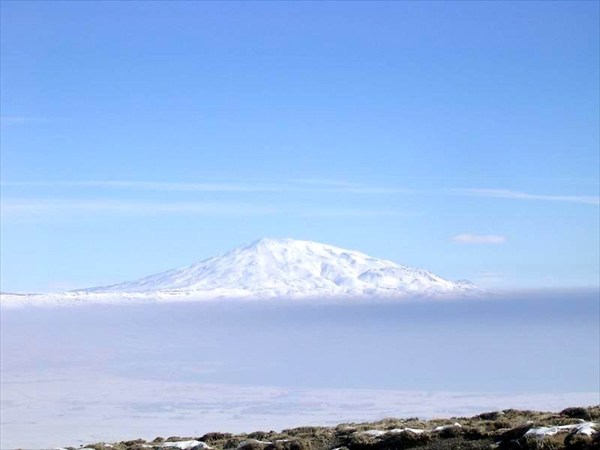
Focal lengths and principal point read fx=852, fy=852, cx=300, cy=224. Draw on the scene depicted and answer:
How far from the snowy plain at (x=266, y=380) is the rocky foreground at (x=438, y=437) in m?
19.1

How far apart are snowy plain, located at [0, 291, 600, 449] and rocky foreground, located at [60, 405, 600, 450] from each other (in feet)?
62.6

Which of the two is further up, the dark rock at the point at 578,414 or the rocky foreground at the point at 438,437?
the dark rock at the point at 578,414

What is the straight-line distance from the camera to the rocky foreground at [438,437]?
1592cm

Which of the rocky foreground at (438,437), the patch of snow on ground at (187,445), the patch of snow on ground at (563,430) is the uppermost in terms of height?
the patch of snow on ground at (563,430)

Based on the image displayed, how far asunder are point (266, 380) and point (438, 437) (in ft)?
168

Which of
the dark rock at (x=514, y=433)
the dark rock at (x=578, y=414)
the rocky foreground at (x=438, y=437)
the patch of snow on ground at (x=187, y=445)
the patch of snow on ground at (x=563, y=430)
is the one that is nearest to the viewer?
the patch of snow on ground at (x=563, y=430)

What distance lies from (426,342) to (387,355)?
22.8m

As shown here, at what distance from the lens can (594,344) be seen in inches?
3903

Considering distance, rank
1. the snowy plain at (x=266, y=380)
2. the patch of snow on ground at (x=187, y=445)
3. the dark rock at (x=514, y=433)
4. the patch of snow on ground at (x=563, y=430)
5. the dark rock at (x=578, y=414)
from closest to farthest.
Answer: the patch of snow on ground at (x=563, y=430), the dark rock at (x=514, y=433), the dark rock at (x=578, y=414), the patch of snow on ground at (x=187, y=445), the snowy plain at (x=266, y=380)

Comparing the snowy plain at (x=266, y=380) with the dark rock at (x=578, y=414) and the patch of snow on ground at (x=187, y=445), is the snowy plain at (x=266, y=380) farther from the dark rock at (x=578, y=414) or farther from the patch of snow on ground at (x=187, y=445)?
the dark rock at (x=578, y=414)

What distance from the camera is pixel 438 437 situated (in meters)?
18.2

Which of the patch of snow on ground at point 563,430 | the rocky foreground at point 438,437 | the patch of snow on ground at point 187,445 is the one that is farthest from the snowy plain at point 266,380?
the patch of snow on ground at point 563,430

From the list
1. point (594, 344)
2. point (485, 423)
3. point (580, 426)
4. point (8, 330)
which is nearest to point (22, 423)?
point (485, 423)

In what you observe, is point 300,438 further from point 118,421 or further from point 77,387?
point 77,387
